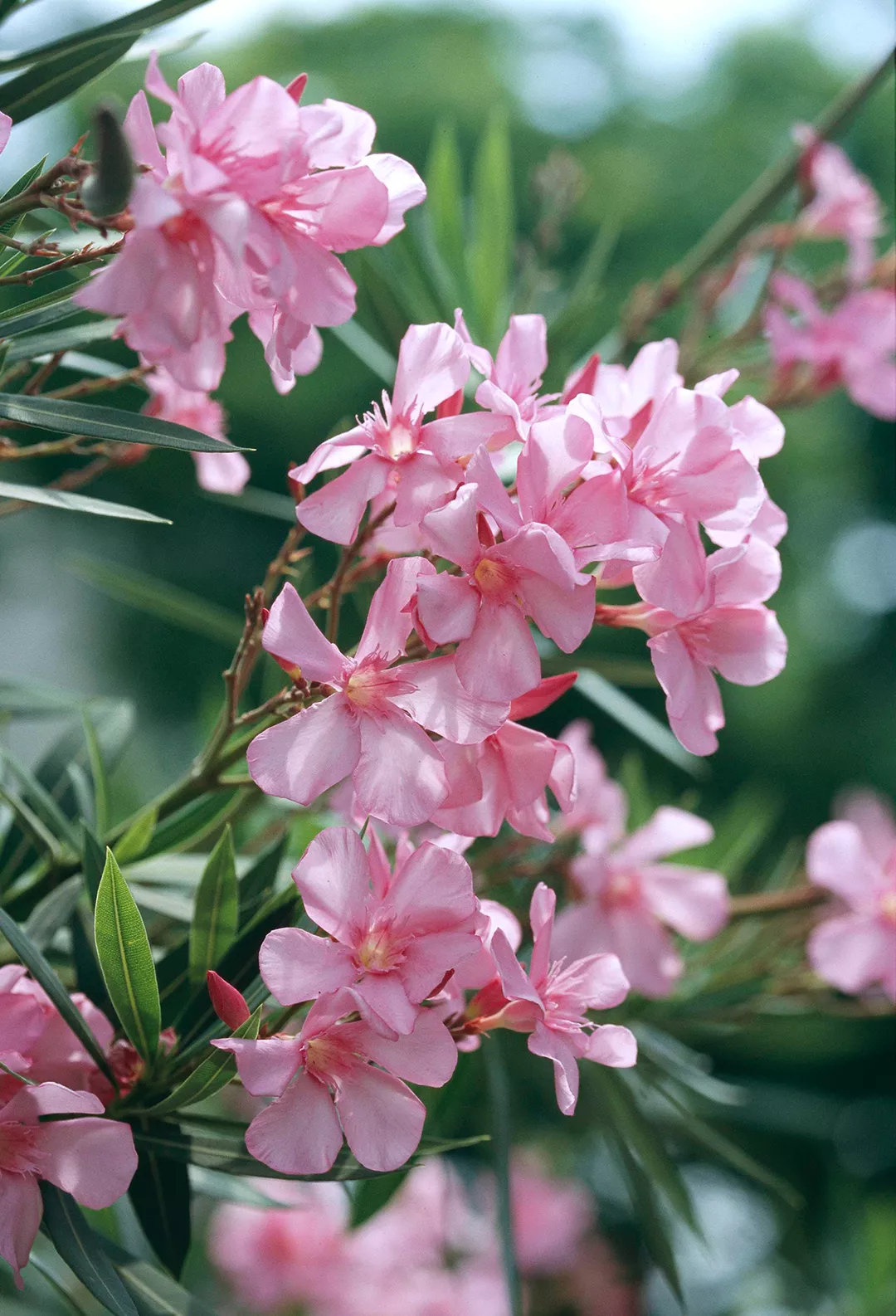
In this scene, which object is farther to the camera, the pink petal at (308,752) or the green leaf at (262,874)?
the green leaf at (262,874)

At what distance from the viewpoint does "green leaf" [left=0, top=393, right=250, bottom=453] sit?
1.65 ft

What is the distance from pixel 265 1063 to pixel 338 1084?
0.04 m

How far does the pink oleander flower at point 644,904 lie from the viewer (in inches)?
36.3

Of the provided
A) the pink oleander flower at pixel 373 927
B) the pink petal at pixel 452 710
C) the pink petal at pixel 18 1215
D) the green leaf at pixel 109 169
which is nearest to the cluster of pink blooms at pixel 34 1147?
the pink petal at pixel 18 1215

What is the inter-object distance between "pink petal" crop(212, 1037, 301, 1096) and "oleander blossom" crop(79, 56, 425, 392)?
259mm

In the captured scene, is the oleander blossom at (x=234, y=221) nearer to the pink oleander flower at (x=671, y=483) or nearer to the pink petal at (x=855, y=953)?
the pink oleander flower at (x=671, y=483)

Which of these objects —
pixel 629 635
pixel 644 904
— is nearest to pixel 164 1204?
pixel 644 904

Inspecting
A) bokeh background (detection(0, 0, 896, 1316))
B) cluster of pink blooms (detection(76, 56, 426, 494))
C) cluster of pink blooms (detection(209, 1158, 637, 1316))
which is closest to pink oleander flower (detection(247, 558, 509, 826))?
cluster of pink blooms (detection(76, 56, 426, 494))

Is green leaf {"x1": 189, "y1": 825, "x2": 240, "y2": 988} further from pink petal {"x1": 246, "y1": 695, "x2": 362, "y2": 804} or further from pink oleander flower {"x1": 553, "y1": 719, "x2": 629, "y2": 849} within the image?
pink oleander flower {"x1": 553, "y1": 719, "x2": 629, "y2": 849}

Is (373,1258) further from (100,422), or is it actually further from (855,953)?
(100,422)

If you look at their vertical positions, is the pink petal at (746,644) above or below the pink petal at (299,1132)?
above

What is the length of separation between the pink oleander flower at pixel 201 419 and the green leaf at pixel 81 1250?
414 millimetres

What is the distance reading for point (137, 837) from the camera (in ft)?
2.32

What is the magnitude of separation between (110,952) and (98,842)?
76 mm
